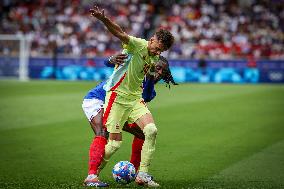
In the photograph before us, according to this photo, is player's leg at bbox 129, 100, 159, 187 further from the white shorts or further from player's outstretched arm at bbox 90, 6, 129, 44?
player's outstretched arm at bbox 90, 6, 129, 44

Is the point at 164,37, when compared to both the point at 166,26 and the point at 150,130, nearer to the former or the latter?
the point at 150,130

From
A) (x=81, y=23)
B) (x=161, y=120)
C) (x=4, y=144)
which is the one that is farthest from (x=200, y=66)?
(x=4, y=144)

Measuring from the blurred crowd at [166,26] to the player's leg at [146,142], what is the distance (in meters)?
28.0

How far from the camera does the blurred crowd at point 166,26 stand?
122 ft

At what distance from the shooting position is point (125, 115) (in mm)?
8641

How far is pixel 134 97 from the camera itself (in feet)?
28.5

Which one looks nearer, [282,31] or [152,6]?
[282,31]

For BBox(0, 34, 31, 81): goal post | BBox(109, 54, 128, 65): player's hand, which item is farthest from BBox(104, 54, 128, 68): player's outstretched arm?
BBox(0, 34, 31, 81): goal post

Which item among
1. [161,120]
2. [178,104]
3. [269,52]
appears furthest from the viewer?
[269,52]

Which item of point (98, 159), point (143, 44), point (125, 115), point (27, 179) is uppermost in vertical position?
point (143, 44)

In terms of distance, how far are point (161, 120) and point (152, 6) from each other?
970 inches

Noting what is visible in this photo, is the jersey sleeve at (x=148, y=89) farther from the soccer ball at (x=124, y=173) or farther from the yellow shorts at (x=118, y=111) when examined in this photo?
the soccer ball at (x=124, y=173)

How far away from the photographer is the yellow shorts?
28.0ft

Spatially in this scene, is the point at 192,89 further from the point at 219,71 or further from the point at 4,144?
the point at 4,144
